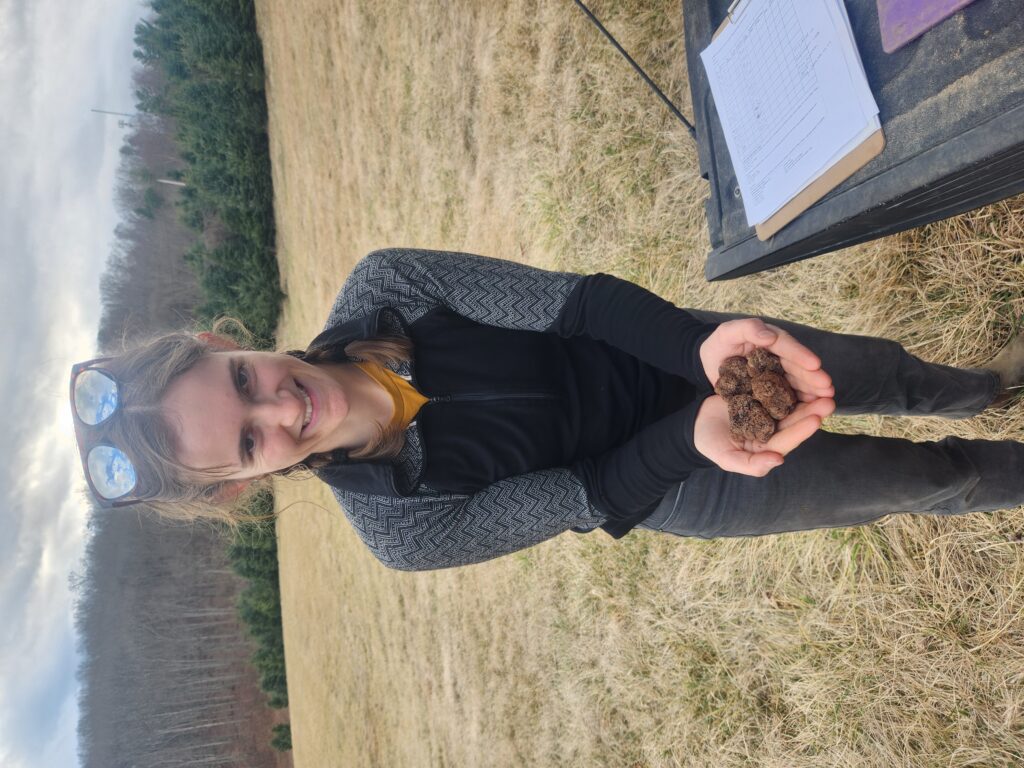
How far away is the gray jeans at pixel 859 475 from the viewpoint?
153 cm

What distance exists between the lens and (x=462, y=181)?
16.0ft

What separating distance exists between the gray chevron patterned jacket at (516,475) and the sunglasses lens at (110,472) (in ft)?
1.58

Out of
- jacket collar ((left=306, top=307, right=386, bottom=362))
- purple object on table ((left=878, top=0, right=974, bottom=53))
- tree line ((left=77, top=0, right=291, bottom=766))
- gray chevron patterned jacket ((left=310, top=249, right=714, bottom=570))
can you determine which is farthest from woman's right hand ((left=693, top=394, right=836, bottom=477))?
tree line ((left=77, top=0, right=291, bottom=766))

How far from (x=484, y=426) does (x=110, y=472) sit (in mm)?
986

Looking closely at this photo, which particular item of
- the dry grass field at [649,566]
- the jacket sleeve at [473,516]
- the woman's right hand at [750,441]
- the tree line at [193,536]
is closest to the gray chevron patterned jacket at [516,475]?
the jacket sleeve at [473,516]

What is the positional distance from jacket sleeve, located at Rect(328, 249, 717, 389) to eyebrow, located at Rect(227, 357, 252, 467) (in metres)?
0.34

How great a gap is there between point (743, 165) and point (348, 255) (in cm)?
668

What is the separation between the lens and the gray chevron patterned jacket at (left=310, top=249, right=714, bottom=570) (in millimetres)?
1400

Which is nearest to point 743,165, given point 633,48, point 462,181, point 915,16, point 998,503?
point 915,16

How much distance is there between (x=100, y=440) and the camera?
64.4 inches

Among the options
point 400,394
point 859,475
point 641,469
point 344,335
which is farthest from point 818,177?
point 344,335

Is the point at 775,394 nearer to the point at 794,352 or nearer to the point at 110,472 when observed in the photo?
the point at 794,352

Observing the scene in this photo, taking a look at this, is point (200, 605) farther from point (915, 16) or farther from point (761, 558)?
point (915, 16)

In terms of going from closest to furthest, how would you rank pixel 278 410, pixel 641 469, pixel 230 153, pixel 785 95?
pixel 785 95, pixel 641 469, pixel 278 410, pixel 230 153
